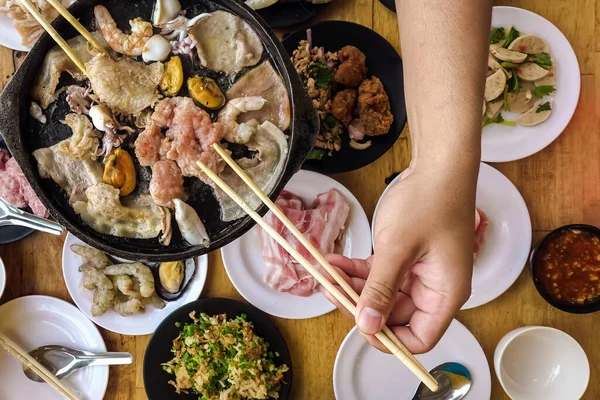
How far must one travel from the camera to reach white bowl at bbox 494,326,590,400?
2.04 m

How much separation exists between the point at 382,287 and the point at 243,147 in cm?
72

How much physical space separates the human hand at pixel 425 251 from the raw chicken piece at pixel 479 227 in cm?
69

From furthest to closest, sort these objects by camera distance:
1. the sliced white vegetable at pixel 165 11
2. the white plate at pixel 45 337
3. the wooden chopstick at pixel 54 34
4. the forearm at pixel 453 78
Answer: the white plate at pixel 45 337 < the sliced white vegetable at pixel 165 11 < the wooden chopstick at pixel 54 34 < the forearm at pixel 453 78

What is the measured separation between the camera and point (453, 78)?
1.43 m

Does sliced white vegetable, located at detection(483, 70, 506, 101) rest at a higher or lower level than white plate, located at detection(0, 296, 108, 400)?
higher

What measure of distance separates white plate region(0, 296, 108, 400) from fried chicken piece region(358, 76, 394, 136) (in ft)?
4.72

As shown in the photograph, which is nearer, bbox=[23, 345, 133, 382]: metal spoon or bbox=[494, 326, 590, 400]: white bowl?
bbox=[494, 326, 590, 400]: white bowl

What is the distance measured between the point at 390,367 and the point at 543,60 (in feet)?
4.63

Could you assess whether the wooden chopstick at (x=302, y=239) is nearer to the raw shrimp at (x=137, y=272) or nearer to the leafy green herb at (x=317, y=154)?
the leafy green herb at (x=317, y=154)

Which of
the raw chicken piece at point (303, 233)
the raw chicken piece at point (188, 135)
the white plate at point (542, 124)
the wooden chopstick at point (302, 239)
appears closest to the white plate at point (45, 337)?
the raw chicken piece at point (303, 233)

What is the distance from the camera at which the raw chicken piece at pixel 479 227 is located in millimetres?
2084

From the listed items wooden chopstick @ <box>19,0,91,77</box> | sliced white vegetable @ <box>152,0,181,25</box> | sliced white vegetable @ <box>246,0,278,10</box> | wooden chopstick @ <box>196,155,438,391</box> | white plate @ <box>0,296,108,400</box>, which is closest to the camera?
wooden chopstick @ <box>196,155,438,391</box>

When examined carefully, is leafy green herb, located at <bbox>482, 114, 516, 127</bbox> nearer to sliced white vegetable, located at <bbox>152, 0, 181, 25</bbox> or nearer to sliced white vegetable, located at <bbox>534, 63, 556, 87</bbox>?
sliced white vegetable, located at <bbox>534, 63, 556, 87</bbox>

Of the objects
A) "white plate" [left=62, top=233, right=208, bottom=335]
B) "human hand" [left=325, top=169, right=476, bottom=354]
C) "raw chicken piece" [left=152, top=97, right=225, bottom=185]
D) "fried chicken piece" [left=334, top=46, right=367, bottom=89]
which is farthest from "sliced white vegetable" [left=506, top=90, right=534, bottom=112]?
"white plate" [left=62, top=233, right=208, bottom=335]
